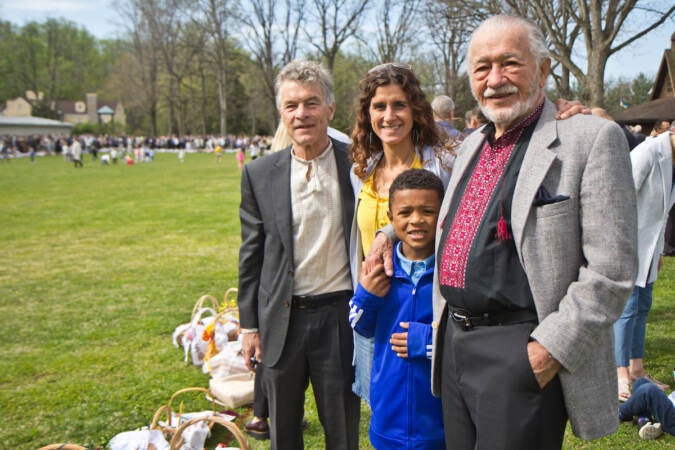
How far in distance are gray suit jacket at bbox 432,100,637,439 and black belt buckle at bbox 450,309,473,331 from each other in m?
0.28

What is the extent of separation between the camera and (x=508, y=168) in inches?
76.6

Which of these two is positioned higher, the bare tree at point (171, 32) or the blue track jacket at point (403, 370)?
the bare tree at point (171, 32)

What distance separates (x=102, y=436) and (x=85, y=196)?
16365 millimetres

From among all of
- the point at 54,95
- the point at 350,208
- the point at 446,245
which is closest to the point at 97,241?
the point at 350,208

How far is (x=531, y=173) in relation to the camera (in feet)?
5.97

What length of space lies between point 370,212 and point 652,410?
263 cm

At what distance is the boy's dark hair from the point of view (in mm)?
2307

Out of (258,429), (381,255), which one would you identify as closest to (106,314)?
(258,429)

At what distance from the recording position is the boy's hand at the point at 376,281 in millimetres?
2320

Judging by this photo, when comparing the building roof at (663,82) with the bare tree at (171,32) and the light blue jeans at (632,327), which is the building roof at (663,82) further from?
the bare tree at (171,32)

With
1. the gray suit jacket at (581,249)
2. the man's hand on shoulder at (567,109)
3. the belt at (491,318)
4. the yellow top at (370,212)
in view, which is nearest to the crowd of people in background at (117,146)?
the yellow top at (370,212)

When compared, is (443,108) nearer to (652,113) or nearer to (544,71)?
(544,71)

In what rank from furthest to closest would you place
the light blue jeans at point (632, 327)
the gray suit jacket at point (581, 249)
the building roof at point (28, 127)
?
the building roof at point (28, 127) < the light blue jeans at point (632, 327) < the gray suit jacket at point (581, 249)

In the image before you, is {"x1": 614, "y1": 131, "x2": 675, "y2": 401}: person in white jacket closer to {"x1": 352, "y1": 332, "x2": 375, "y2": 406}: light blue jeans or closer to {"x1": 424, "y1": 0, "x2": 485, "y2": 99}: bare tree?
{"x1": 352, "y1": 332, "x2": 375, "y2": 406}: light blue jeans
